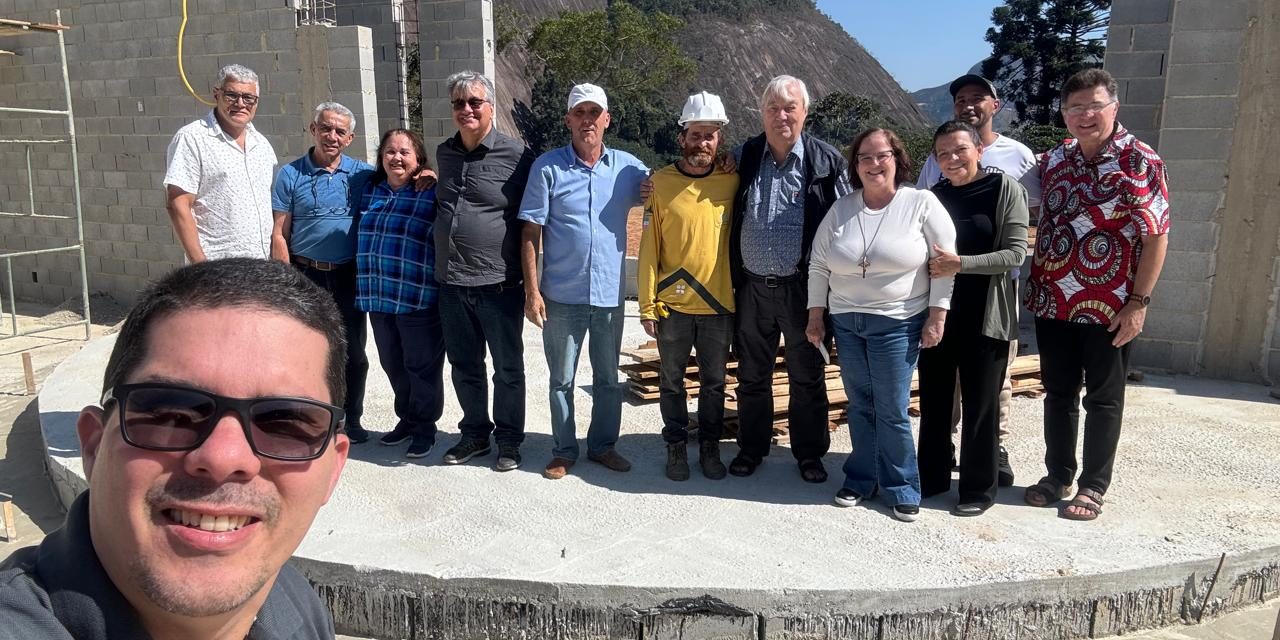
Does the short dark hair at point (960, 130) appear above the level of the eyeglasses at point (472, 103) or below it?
below

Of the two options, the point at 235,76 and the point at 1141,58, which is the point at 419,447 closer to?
the point at 235,76

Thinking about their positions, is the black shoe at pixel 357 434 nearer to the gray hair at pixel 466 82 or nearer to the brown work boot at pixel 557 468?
the brown work boot at pixel 557 468

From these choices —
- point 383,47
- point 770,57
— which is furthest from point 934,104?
point 383,47

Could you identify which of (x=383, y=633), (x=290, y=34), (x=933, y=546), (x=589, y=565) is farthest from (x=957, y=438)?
(x=290, y=34)

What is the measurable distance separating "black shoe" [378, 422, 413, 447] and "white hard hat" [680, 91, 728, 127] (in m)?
2.24

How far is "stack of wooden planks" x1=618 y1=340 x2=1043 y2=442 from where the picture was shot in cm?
515

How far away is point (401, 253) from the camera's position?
174 inches

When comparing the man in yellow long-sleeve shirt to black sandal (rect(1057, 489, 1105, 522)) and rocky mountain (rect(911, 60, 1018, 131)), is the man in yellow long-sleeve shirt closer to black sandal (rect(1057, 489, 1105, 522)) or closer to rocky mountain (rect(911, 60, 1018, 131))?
black sandal (rect(1057, 489, 1105, 522))

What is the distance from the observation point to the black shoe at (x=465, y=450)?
455cm

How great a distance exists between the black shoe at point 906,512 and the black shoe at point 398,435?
2549mm

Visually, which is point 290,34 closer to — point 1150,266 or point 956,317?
point 956,317

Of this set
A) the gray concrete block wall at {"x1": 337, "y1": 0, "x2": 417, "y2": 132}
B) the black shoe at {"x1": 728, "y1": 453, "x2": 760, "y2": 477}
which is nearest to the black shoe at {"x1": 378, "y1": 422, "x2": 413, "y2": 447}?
the black shoe at {"x1": 728, "y1": 453, "x2": 760, "y2": 477}

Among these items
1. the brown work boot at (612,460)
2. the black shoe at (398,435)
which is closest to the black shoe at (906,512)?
the brown work boot at (612,460)

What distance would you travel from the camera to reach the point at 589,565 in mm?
3443
